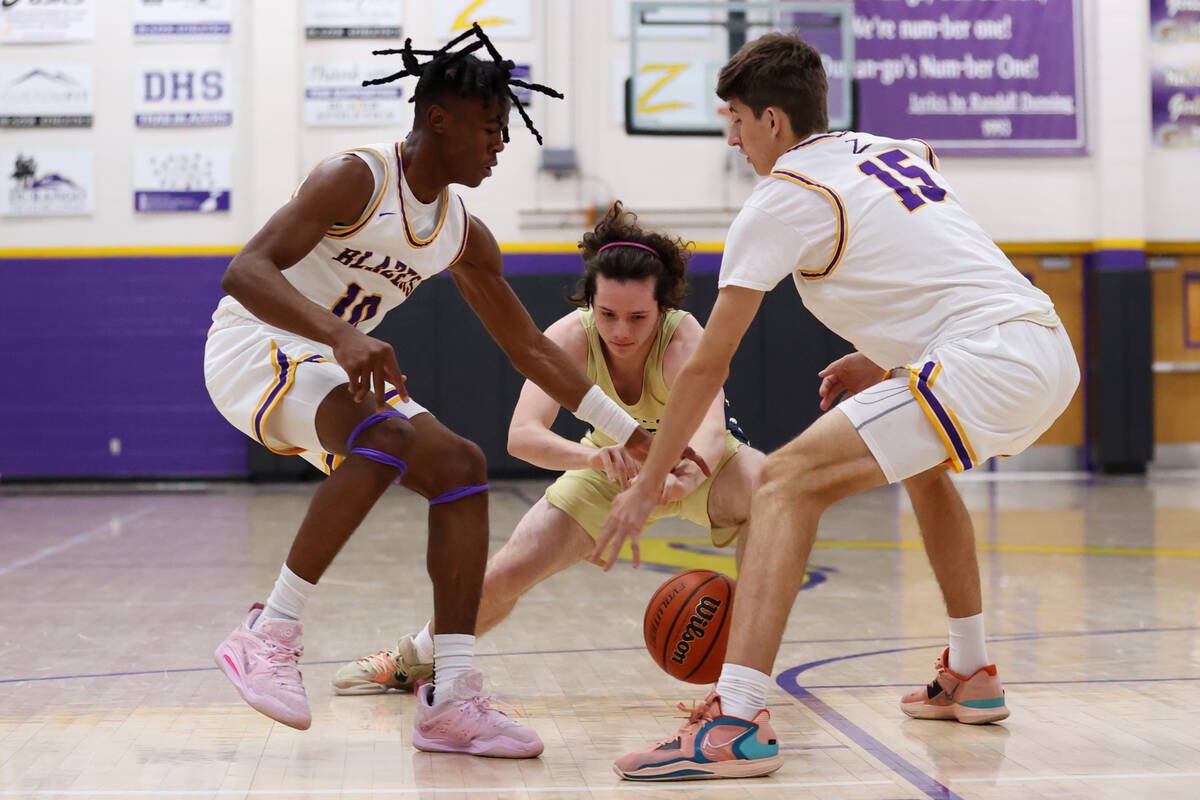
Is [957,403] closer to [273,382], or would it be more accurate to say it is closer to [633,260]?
[633,260]

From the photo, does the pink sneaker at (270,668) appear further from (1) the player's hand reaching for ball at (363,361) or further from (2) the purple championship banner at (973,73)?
(2) the purple championship banner at (973,73)

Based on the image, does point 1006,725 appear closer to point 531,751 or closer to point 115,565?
point 531,751

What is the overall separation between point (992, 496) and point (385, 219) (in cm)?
829

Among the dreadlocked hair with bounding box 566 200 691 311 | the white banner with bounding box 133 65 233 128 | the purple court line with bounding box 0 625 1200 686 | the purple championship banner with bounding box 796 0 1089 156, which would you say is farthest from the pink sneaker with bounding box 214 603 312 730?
the purple championship banner with bounding box 796 0 1089 156

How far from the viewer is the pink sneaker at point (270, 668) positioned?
2.64m

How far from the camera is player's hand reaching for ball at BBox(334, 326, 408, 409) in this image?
2578mm

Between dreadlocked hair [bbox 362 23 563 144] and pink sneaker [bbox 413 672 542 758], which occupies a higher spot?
dreadlocked hair [bbox 362 23 563 144]

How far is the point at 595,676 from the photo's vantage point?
3.66 meters

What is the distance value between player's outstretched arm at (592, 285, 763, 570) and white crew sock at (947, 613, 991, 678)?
0.95 m

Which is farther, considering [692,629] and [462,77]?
[692,629]

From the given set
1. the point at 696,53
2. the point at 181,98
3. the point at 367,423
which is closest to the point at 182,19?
the point at 181,98

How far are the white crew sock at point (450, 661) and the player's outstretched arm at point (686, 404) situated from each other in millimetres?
395

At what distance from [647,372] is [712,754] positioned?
58.4 inches

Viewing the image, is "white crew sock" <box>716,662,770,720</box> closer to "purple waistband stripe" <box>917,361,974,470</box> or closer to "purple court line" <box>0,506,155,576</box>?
"purple waistband stripe" <box>917,361,974,470</box>
